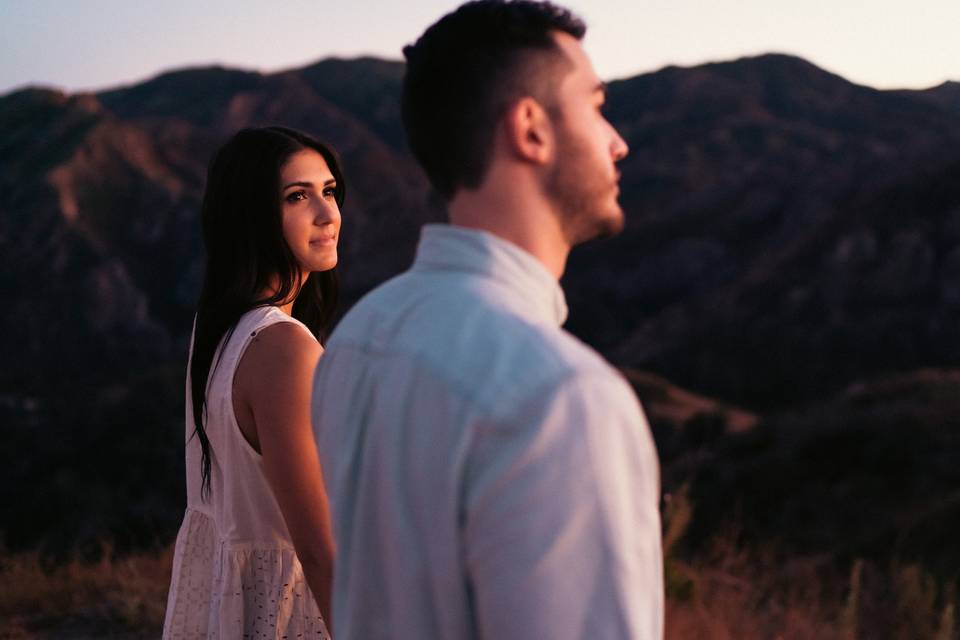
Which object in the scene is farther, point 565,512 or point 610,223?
point 610,223

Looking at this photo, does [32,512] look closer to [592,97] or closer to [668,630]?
[668,630]

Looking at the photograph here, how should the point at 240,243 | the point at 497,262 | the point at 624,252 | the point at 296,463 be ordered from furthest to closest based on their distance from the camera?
1. the point at 624,252
2. the point at 240,243
3. the point at 296,463
4. the point at 497,262

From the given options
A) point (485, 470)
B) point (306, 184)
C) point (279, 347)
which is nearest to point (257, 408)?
point (279, 347)

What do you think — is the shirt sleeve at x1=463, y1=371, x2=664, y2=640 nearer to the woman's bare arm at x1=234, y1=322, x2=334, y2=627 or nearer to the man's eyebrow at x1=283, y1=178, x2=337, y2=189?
the woman's bare arm at x1=234, y1=322, x2=334, y2=627

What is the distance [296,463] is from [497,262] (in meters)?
0.82

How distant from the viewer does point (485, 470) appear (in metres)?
0.92

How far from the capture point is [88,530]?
2208 centimetres

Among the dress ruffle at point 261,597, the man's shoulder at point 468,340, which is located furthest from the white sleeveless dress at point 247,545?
the man's shoulder at point 468,340

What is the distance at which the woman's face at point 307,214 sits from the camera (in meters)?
2.15

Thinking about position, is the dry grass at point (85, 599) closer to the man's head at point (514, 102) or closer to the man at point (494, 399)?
the man at point (494, 399)

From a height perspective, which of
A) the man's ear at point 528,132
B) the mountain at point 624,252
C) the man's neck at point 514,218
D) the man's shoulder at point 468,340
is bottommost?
the mountain at point 624,252

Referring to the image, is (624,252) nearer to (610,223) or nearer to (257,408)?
(257,408)

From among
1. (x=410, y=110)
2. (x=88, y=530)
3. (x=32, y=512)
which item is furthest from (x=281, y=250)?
(x=32, y=512)

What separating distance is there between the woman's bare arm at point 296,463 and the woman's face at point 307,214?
0.40 meters
